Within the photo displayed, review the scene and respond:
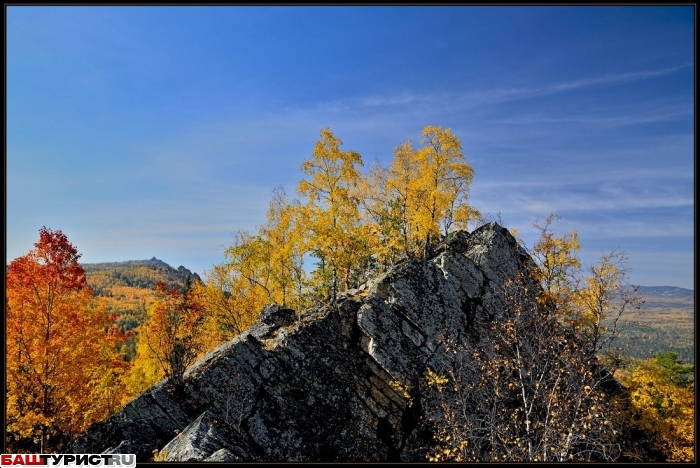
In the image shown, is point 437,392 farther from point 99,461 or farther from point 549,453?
point 99,461

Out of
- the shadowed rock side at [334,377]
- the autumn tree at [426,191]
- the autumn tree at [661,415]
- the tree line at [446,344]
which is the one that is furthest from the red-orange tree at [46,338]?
the autumn tree at [661,415]

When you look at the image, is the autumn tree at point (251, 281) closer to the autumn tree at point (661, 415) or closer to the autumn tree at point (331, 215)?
the autumn tree at point (331, 215)

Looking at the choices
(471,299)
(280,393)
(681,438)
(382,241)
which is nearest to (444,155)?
(382,241)

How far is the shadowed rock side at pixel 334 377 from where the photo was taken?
20.4 m

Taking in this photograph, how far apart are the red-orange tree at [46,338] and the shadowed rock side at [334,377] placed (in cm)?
520

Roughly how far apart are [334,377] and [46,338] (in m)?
16.1

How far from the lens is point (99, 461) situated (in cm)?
1052

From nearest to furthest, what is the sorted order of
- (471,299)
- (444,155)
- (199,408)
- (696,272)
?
(696,272) < (199,408) < (471,299) < (444,155)

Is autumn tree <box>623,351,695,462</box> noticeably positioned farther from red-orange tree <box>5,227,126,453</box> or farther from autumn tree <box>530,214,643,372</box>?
red-orange tree <box>5,227,126,453</box>

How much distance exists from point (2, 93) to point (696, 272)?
1771 centimetres

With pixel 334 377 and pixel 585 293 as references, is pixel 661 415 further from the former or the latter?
pixel 334 377

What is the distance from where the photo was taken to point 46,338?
859 inches

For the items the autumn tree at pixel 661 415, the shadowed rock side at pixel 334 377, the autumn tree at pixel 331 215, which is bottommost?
the autumn tree at pixel 661 415

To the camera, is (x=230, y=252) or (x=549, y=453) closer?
(x=549, y=453)
